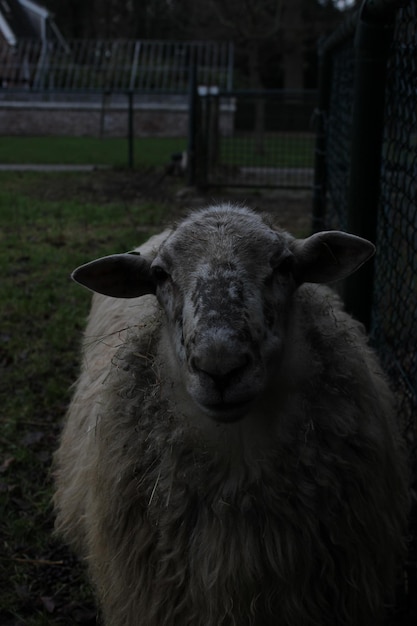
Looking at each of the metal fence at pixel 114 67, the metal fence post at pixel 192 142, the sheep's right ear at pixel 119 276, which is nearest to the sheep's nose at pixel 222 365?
the sheep's right ear at pixel 119 276

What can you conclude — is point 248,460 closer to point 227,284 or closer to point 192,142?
point 227,284

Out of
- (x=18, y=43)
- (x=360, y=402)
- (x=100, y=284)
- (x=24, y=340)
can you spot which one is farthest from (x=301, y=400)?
(x=18, y=43)

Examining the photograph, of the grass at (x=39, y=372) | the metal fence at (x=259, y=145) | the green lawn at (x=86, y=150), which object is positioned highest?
the metal fence at (x=259, y=145)

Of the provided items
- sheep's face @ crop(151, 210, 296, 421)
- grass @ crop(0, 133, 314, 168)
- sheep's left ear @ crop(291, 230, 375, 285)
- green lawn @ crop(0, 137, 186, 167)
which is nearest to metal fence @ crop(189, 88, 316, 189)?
grass @ crop(0, 133, 314, 168)

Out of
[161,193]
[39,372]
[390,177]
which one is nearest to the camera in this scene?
[390,177]

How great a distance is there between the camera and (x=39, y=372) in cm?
420

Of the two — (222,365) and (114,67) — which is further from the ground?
(114,67)

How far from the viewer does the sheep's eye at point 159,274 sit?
2088 mm

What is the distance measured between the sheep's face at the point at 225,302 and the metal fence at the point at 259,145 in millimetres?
8461

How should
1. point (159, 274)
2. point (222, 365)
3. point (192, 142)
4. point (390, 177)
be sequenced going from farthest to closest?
point (192, 142) → point (390, 177) → point (159, 274) → point (222, 365)

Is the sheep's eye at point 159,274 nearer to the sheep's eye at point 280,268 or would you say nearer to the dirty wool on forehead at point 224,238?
the dirty wool on forehead at point 224,238

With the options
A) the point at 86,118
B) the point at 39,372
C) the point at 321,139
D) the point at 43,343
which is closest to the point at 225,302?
the point at 39,372

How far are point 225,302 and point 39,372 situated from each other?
105 inches

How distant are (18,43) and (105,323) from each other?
2843 cm
